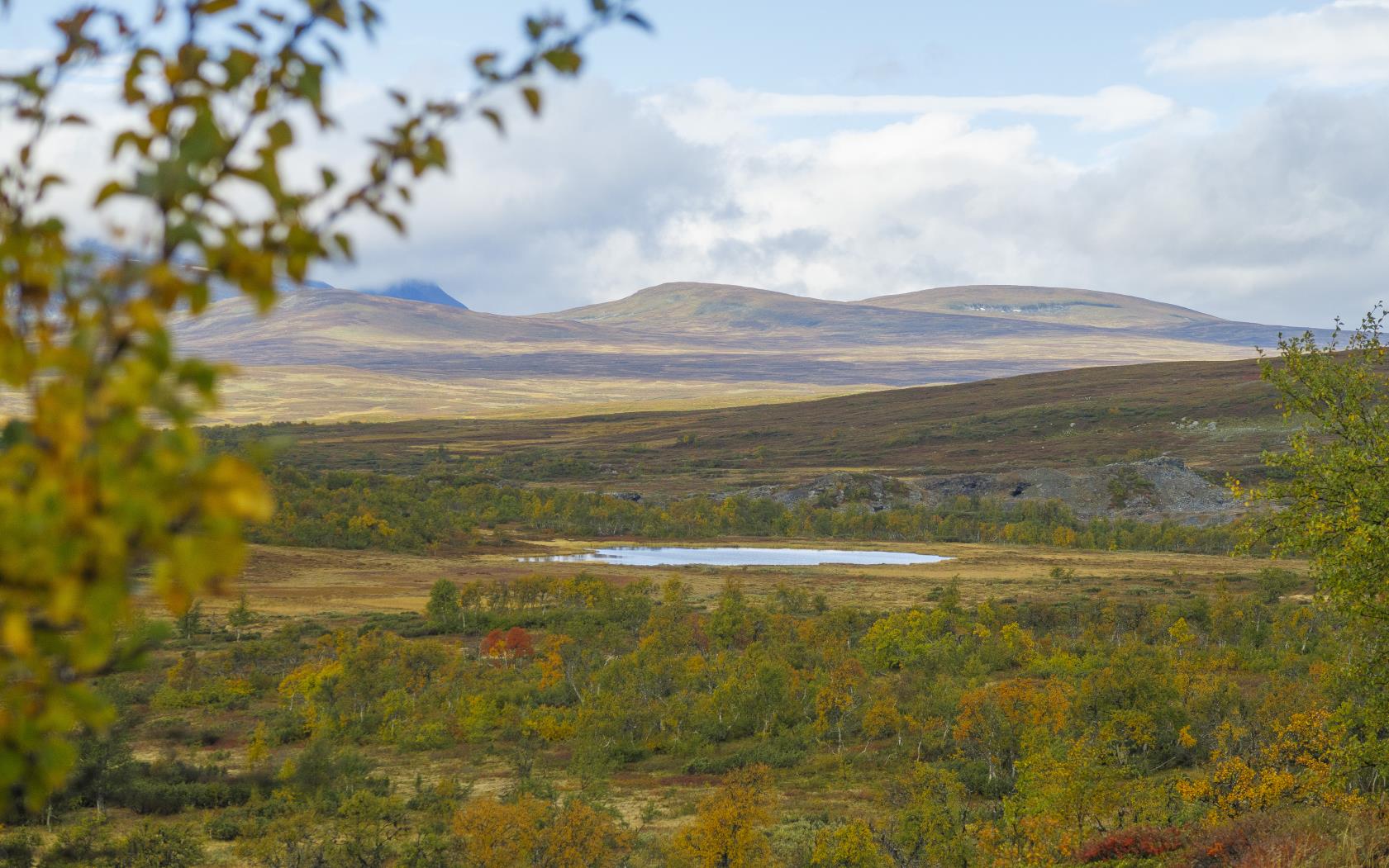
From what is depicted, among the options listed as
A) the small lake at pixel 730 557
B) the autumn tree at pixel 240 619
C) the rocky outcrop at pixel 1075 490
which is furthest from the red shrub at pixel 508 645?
A: the rocky outcrop at pixel 1075 490

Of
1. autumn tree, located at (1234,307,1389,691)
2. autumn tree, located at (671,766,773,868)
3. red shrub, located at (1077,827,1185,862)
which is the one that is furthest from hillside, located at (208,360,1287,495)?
red shrub, located at (1077,827,1185,862)

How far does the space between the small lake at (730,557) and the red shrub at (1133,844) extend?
162 ft

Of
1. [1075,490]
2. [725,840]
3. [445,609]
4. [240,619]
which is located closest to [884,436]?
[1075,490]

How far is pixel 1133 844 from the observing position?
39.4 feet

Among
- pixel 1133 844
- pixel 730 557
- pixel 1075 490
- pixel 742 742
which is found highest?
pixel 1133 844

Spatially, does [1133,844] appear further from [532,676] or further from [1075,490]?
[1075,490]

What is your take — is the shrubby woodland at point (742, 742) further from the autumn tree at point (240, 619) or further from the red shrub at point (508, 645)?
the autumn tree at point (240, 619)

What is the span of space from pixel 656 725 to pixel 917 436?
4306 inches

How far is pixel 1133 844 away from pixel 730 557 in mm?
55989

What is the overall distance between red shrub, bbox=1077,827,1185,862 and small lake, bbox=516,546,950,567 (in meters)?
49.3

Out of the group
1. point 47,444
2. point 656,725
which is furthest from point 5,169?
point 656,725

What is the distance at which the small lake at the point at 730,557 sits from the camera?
Result: 6394 centimetres

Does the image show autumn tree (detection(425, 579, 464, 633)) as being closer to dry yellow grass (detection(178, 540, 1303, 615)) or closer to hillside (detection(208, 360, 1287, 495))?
dry yellow grass (detection(178, 540, 1303, 615))

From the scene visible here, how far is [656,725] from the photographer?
89.6 feet
